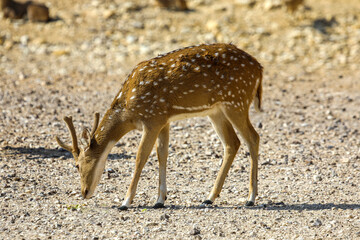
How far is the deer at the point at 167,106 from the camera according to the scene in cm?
739

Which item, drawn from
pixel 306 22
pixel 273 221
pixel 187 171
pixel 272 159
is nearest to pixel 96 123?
pixel 187 171

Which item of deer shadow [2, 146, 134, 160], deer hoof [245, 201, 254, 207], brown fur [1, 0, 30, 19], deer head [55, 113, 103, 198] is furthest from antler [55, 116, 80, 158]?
brown fur [1, 0, 30, 19]

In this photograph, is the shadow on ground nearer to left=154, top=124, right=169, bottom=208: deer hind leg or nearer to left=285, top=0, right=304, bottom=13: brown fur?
left=154, top=124, right=169, bottom=208: deer hind leg

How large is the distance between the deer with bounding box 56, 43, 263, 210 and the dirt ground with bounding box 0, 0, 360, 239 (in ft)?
1.41

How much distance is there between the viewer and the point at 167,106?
7.39m

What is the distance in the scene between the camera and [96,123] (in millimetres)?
7605

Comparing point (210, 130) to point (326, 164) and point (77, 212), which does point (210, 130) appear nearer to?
point (326, 164)

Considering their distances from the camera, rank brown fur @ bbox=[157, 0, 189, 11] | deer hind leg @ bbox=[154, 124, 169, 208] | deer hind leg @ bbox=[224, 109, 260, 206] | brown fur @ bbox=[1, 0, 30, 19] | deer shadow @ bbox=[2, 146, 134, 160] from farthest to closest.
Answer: brown fur @ bbox=[157, 0, 189, 11]
brown fur @ bbox=[1, 0, 30, 19]
deer shadow @ bbox=[2, 146, 134, 160]
deer hind leg @ bbox=[154, 124, 169, 208]
deer hind leg @ bbox=[224, 109, 260, 206]

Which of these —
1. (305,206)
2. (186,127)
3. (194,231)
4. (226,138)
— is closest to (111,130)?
(226,138)

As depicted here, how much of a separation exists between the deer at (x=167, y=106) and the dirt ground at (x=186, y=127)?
43 cm

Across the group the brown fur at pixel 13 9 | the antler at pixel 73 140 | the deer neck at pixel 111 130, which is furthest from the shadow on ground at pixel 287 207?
the brown fur at pixel 13 9

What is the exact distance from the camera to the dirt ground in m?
7.02

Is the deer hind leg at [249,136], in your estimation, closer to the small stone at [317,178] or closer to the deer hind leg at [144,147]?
the deer hind leg at [144,147]

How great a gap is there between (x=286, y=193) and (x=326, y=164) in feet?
4.77
